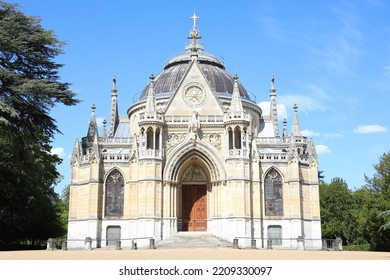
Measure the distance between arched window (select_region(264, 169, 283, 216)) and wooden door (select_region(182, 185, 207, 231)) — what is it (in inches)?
197

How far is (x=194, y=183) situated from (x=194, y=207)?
6.36 ft

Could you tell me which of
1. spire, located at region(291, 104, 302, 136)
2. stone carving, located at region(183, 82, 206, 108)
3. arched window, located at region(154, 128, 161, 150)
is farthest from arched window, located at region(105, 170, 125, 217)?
spire, located at region(291, 104, 302, 136)

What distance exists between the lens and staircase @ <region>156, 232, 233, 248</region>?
110ft

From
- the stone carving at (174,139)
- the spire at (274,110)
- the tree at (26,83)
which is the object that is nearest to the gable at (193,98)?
the stone carving at (174,139)

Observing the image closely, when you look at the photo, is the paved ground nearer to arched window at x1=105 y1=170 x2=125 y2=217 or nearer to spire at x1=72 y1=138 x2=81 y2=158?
arched window at x1=105 y1=170 x2=125 y2=217

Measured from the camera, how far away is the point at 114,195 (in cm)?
3841

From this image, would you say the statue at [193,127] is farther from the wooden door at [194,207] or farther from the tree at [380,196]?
the tree at [380,196]

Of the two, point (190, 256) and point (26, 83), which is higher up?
point (26, 83)

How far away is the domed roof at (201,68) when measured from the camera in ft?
149

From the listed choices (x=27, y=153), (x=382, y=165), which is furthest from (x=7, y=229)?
(x=382, y=165)

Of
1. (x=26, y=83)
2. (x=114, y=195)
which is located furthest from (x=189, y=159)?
(x=26, y=83)

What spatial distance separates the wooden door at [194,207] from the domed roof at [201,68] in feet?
31.5

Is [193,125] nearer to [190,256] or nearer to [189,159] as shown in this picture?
[189,159]

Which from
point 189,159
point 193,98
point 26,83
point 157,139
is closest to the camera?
point 26,83
